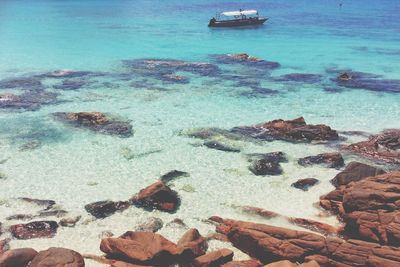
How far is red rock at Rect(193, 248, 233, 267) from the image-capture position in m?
11.7

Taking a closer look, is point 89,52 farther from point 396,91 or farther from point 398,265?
point 398,265

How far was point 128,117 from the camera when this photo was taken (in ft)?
82.7

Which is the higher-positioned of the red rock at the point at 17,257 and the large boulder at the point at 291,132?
the large boulder at the point at 291,132

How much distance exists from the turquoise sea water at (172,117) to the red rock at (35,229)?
0.35m

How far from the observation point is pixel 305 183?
16.8m

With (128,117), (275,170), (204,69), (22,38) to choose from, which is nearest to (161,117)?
(128,117)

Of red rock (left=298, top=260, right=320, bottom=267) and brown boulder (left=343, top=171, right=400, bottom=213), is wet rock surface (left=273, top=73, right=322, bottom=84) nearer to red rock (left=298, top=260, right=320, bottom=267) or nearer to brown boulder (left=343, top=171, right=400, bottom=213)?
brown boulder (left=343, top=171, right=400, bottom=213)

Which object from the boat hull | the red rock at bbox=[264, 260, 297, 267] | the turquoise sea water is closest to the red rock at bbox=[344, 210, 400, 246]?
the turquoise sea water

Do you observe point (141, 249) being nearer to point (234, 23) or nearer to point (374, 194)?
point (374, 194)

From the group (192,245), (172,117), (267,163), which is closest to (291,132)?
(267,163)

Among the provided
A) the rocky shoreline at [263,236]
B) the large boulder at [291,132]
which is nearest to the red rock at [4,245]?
the rocky shoreline at [263,236]

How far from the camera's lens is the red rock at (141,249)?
11.8m

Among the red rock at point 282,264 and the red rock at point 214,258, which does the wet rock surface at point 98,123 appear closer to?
the red rock at point 214,258

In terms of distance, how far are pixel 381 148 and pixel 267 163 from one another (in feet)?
19.8
